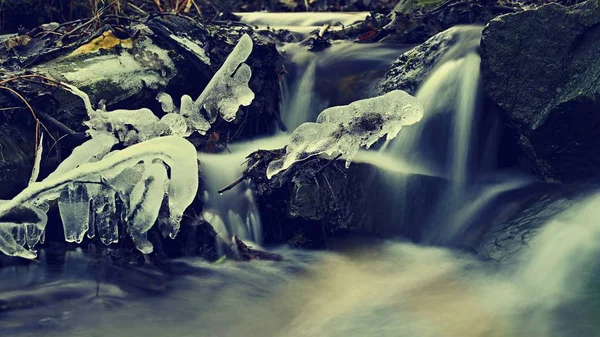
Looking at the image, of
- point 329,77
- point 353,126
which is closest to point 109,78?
point 329,77

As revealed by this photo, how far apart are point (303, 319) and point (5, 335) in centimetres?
151

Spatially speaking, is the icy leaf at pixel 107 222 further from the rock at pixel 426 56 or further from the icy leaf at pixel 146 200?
the rock at pixel 426 56

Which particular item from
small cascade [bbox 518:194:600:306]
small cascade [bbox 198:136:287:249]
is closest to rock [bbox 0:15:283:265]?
small cascade [bbox 198:136:287:249]

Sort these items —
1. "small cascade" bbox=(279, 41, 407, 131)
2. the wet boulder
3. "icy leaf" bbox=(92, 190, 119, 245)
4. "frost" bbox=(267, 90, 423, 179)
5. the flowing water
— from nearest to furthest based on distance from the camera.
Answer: the flowing water < "icy leaf" bbox=(92, 190, 119, 245) < "frost" bbox=(267, 90, 423, 179) < the wet boulder < "small cascade" bbox=(279, 41, 407, 131)

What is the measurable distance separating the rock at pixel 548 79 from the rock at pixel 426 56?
0.34 meters

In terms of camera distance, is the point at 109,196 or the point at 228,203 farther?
the point at 228,203

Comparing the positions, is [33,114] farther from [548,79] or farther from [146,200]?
[548,79]

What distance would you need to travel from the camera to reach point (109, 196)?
4.73 metres

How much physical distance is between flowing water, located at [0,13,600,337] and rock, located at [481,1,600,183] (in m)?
0.21

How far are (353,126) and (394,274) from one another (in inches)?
37.6

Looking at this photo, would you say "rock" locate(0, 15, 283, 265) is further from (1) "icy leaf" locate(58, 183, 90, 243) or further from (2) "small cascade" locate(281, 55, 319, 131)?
(1) "icy leaf" locate(58, 183, 90, 243)

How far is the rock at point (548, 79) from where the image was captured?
5180 millimetres

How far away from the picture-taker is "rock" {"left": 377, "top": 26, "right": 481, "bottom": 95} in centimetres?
574

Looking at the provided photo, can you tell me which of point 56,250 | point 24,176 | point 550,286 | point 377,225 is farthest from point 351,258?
point 24,176
